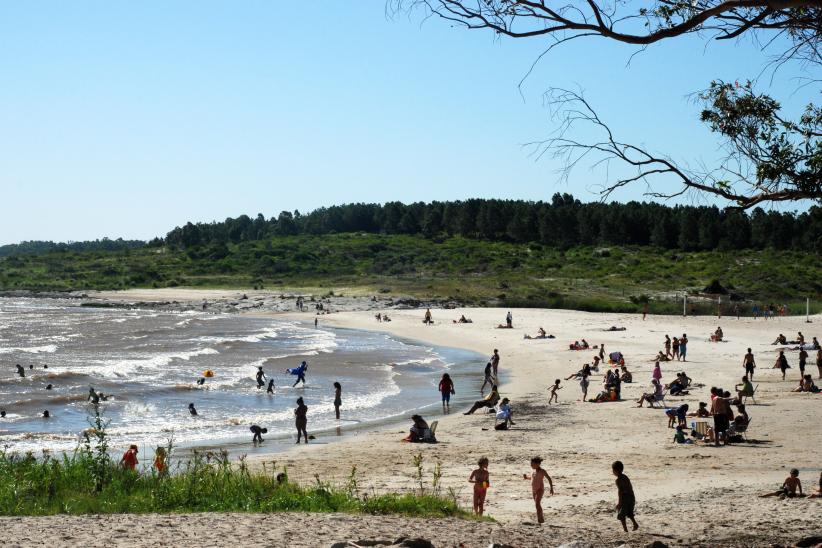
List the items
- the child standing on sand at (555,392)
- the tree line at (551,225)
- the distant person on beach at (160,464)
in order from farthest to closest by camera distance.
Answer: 1. the tree line at (551,225)
2. the child standing on sand at (555,392)
3. the distant person on beach at (160,464)

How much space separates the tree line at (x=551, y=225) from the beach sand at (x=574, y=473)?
53.6 m

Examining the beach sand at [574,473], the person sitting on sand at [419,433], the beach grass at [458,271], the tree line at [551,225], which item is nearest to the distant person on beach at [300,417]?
the beach sand at [574,473]

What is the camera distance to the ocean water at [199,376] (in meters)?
25.4

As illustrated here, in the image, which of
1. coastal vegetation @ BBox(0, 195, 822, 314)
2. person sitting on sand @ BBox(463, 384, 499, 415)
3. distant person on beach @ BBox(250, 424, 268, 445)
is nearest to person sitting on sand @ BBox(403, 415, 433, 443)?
distant person on beach @ BBox(250, 424, 268, 445)

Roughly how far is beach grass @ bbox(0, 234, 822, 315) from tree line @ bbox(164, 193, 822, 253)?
2.62 m

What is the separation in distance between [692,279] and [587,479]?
3104 inches

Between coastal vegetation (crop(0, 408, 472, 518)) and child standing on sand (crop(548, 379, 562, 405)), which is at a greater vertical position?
coastal vegetation (crop(0, 408, 472, 518))

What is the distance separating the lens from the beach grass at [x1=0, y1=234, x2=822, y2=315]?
83.6m

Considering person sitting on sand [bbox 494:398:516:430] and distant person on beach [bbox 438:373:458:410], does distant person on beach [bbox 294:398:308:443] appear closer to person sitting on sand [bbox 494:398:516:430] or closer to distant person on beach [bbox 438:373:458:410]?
person sitting on sand [bbox 494:398:516:430]

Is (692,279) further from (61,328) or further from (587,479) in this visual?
(587,479)

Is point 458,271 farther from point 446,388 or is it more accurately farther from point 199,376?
point 446,388

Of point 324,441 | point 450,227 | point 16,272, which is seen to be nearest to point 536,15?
point 324,441

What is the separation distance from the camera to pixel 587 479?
1586 cm

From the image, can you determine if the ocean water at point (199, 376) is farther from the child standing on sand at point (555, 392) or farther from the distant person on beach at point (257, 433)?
the child standing on sand at point (555, 392)
